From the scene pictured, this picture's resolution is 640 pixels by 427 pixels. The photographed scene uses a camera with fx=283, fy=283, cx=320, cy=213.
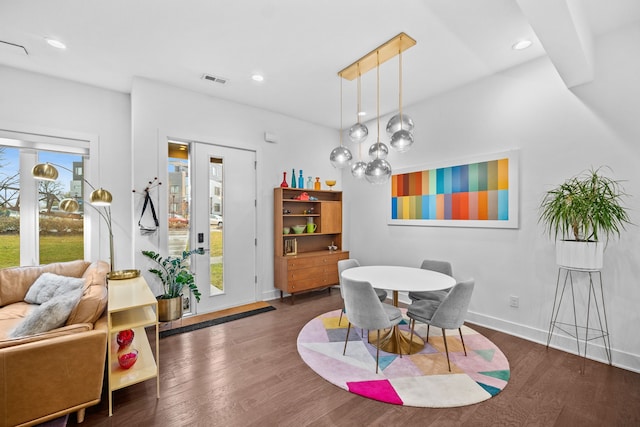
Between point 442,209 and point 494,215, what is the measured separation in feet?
2.17

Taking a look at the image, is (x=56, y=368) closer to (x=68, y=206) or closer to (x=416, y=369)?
(x=68, y=206)

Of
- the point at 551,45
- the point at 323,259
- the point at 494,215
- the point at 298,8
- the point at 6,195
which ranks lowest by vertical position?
the point at 323,259

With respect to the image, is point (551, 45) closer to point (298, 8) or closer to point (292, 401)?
point (298, 8)

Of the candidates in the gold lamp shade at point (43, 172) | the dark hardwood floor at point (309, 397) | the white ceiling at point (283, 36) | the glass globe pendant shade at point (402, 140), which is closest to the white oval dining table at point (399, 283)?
the dark hardwood floor at point (309, 397)

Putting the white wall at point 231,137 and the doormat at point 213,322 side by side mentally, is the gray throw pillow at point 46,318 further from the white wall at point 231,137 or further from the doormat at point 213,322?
the white wall at point 231,137

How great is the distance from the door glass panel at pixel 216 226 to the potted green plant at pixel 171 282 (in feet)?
1.25

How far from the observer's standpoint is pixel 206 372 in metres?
2.55

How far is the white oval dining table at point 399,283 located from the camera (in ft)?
8.66

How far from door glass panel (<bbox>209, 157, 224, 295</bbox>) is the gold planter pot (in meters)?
0.67

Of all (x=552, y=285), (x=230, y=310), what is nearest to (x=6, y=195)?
(x=230, y=310)

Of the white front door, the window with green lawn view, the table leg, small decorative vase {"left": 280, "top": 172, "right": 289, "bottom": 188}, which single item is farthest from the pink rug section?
the window with green lawn view

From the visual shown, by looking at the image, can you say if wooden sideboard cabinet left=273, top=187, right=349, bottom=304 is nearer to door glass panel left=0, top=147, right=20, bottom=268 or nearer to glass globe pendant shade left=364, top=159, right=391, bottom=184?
glass globe pendant shade left=364, top=159, right=391, bottom=184

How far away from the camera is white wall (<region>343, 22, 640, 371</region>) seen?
2598 mm

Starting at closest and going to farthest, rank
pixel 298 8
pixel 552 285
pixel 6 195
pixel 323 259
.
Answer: pixel 298 8, pixel 552 285, pixel 6 195, pixel 323 259
